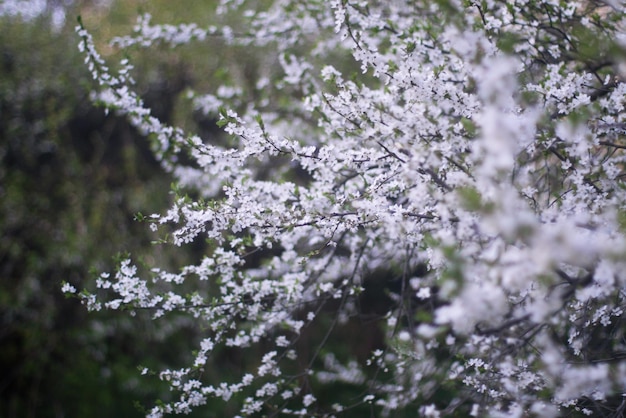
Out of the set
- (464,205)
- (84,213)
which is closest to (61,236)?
(84,213)

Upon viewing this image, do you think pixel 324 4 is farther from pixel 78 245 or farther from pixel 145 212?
pixel 78 245

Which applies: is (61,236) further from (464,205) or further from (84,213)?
(464,205)

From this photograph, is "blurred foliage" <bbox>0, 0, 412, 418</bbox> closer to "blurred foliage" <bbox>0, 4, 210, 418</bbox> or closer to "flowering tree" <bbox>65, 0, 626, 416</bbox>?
"blurred foliage" <bbox>0, 4, 210, 418</bbox>

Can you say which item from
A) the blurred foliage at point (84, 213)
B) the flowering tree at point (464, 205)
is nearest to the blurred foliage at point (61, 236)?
the blurred foliage at point (84, 213)

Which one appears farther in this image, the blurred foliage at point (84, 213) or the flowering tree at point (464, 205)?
the blurred foliage at point (84, 213)

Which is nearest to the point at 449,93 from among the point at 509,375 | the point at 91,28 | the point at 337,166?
the point at 337,166

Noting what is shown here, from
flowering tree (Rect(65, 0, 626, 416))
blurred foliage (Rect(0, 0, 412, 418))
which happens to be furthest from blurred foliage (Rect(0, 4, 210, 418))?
flowering tree (Rect(65, 0, 626, 416))

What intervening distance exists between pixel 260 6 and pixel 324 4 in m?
2.28

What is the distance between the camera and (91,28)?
19.6ft

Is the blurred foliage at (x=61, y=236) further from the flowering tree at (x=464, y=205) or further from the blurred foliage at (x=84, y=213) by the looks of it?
the flowering tree at (x=464, y=205)

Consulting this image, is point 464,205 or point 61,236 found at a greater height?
point 464,205

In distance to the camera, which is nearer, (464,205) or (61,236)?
(464,205)

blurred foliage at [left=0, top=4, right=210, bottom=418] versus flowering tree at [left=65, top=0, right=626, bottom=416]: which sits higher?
flowering tree at [left=65, top=0, right=626, bottom=416]

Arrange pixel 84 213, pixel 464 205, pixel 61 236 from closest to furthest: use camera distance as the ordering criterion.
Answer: pixel 464 205 < pixel 61 236 < pixel 84 213
